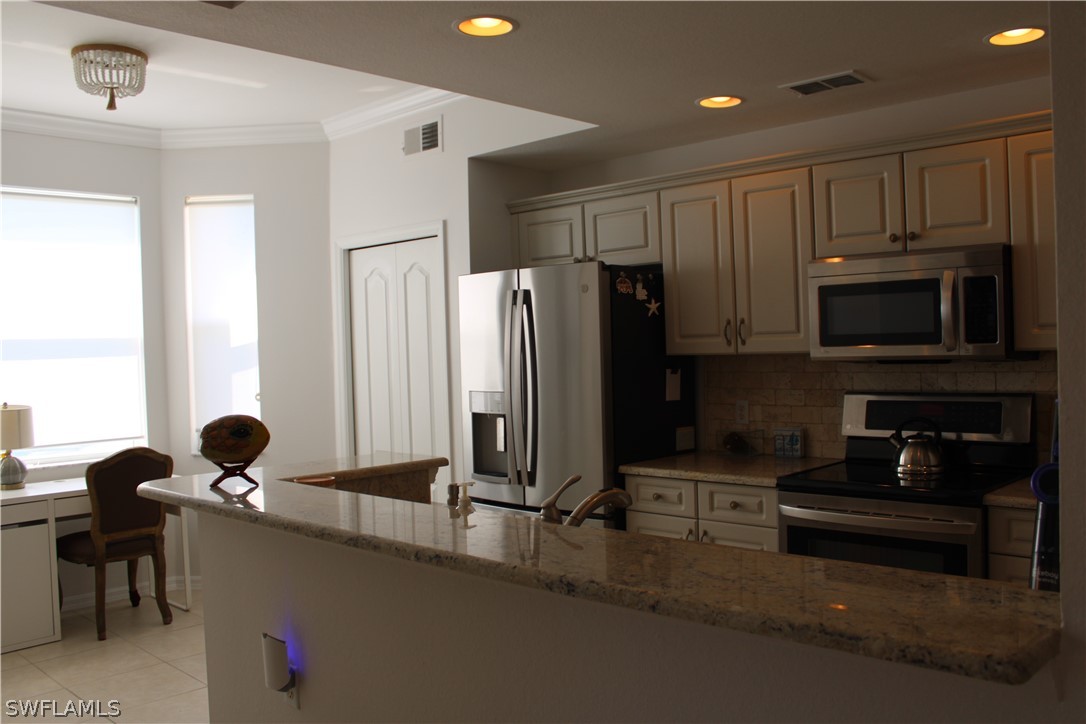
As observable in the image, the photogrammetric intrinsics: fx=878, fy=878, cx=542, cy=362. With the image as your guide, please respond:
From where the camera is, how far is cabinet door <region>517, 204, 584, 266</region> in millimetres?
4328

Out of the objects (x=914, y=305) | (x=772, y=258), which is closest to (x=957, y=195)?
(x=914, y=305)

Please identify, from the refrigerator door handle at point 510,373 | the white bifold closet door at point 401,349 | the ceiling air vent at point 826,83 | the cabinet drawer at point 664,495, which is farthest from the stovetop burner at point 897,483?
the white bifold closet door at point 401,349

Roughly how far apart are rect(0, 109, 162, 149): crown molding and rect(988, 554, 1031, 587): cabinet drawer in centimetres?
499

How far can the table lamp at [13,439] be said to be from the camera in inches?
179

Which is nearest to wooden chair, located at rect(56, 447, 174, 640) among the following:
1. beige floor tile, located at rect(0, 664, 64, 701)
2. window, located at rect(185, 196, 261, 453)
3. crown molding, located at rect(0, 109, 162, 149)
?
beige floor tile, located at rect(0, 664, 64, 701)

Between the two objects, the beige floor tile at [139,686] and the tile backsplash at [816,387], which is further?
the beige floor tile at [139,686]

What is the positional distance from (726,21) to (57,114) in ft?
13.2

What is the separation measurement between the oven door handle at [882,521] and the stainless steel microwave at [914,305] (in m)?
0.62

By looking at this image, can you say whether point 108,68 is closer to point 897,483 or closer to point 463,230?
point 463,230

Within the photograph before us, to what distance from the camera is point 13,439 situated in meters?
4.57

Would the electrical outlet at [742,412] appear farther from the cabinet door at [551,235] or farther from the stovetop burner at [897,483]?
the cabinet door at [551,235]

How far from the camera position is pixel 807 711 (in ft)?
3.81

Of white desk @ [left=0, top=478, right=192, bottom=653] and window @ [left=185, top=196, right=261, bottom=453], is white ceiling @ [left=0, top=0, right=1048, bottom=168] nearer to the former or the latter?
window @ [left=185, top=196, right=261, bottom=453]

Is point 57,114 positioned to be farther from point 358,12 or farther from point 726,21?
point 726,21
